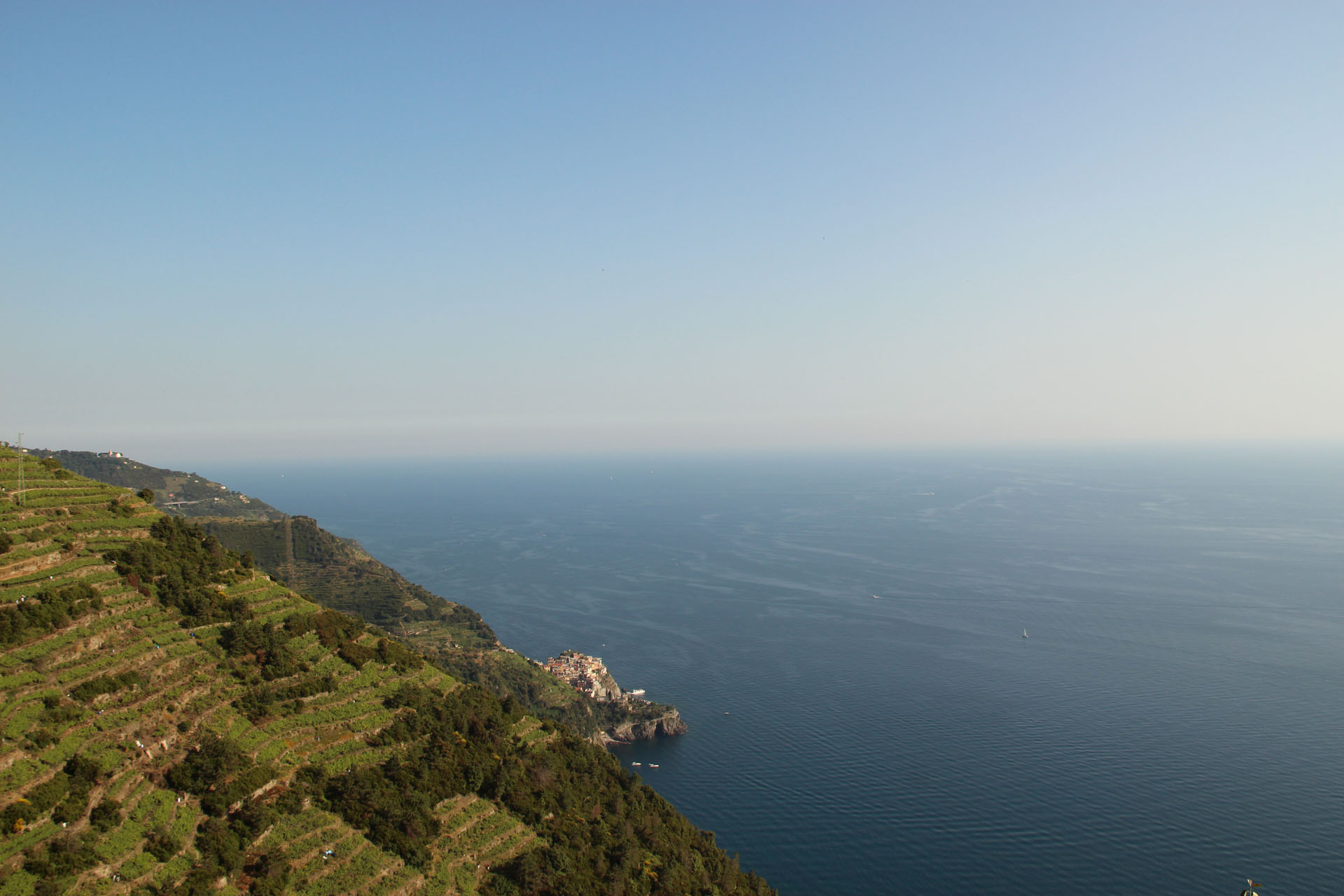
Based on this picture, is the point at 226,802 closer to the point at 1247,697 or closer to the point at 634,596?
the point at 1247,697

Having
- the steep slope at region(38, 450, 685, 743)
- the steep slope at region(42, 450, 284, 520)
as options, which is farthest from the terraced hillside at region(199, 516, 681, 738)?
the steep slope at region(42, 450, 284, 520)

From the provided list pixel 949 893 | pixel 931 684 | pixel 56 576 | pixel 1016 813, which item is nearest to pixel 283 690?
pixel 56 576

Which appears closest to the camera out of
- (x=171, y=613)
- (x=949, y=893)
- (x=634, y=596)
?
(x=171, y=613)

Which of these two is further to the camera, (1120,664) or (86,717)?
(1120,664)

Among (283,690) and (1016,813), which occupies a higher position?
(283,690)

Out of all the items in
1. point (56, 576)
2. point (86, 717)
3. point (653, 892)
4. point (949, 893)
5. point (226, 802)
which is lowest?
point (949, 893)

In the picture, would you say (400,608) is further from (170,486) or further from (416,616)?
(170,486)
